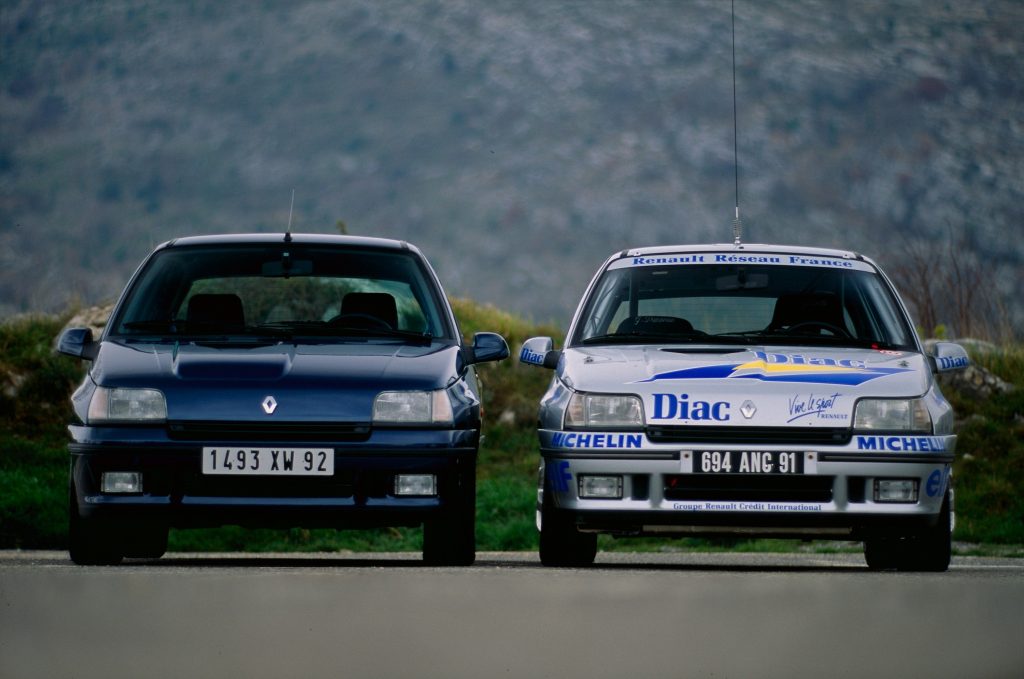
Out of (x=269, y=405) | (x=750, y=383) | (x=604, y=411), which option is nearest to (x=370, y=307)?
(x=269, y=405)

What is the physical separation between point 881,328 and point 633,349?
145 cm

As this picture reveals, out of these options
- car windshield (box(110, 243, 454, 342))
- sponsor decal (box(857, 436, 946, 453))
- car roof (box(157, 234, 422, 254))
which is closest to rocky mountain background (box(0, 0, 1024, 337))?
car roof (box(157, 234, 422, 254))

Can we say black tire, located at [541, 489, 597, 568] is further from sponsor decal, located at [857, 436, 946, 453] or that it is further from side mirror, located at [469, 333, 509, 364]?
sponsor decal, located at [857, 436, 946, 453]

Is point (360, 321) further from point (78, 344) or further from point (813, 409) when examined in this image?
point (813, 409)

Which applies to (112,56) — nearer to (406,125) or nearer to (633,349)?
(406,125)

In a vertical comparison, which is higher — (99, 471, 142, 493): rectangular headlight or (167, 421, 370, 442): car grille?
(167, 421, 370, 442): car grille

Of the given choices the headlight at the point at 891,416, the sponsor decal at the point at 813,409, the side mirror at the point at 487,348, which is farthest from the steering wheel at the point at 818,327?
the side mirror at the point at 487,348

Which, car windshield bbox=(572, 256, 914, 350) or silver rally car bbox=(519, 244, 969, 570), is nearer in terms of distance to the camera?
silver rally car bbox=(519, 244, 969, 570)

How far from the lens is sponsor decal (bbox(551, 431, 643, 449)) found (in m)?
8.78

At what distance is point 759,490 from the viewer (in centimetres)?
872

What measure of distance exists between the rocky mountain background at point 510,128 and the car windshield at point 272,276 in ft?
152

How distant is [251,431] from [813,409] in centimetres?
259

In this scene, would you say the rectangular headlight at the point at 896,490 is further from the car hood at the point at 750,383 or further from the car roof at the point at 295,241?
the car roof at the point at 295,241

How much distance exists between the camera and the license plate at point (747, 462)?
8703mm
